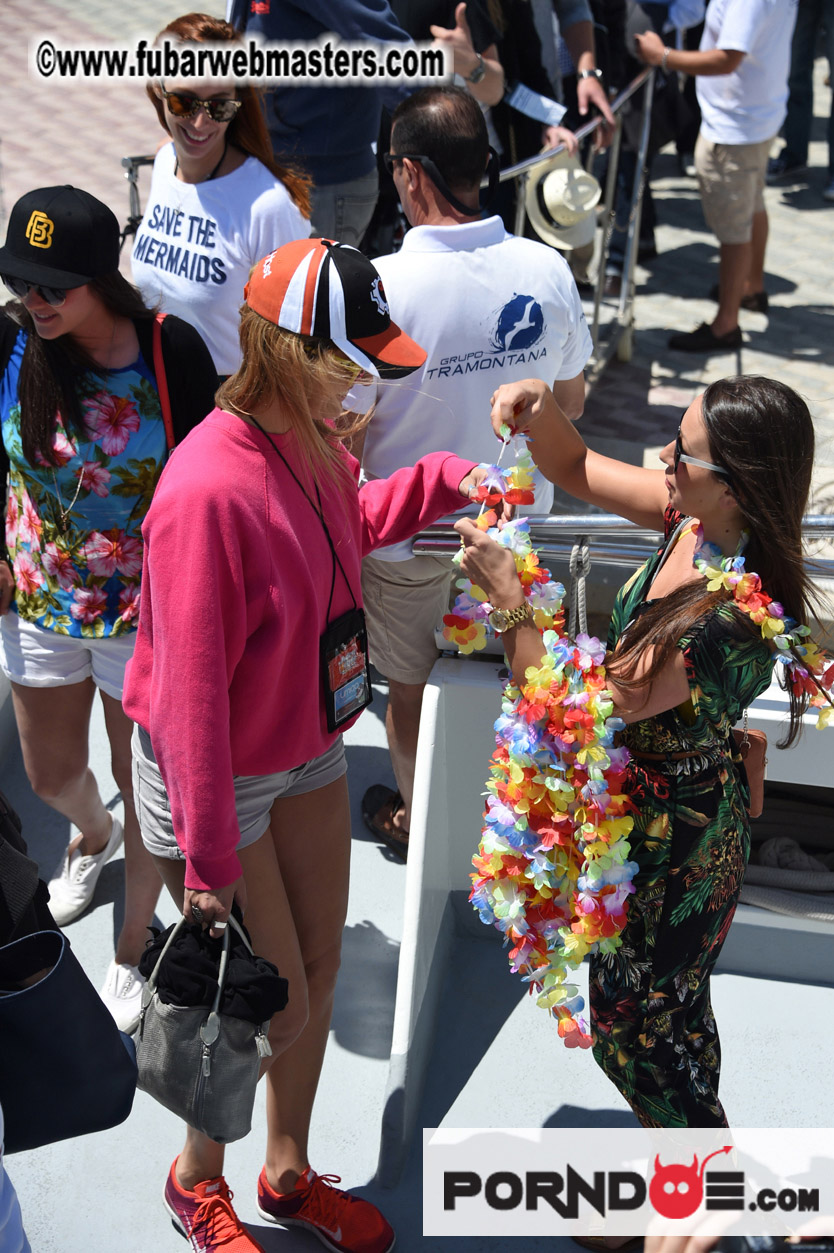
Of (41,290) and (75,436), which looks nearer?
(41,290)

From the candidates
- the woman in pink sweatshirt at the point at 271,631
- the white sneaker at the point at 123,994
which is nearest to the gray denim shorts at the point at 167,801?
the woman in pink sweatshirt at the point at 271,631

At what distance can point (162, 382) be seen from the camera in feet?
9.16

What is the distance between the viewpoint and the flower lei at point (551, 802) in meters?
2.22

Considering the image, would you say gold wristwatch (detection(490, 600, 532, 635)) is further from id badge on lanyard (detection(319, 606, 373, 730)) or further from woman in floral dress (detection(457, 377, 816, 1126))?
id badge on lanyard (detection(319, 606, 373, 730))

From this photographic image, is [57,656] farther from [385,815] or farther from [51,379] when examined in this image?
[385,815]

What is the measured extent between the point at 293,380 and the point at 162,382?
32.9 inches

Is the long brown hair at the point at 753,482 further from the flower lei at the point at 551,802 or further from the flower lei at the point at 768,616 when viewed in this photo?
the flower lei at the point at 551,802

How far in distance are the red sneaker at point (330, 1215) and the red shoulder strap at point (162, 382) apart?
5.79ft

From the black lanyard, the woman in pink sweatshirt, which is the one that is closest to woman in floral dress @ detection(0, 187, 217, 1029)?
the woman in pink sweatshirt

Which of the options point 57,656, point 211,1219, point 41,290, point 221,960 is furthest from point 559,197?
point 211,1219

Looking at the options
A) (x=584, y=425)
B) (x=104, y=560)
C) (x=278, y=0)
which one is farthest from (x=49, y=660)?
(x=584, y=425)

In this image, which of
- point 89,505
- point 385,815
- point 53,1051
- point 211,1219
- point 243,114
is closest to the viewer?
point 53,1051

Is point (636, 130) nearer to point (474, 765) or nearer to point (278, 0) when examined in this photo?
point (278, 0)

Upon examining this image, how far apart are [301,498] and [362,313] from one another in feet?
1.19
